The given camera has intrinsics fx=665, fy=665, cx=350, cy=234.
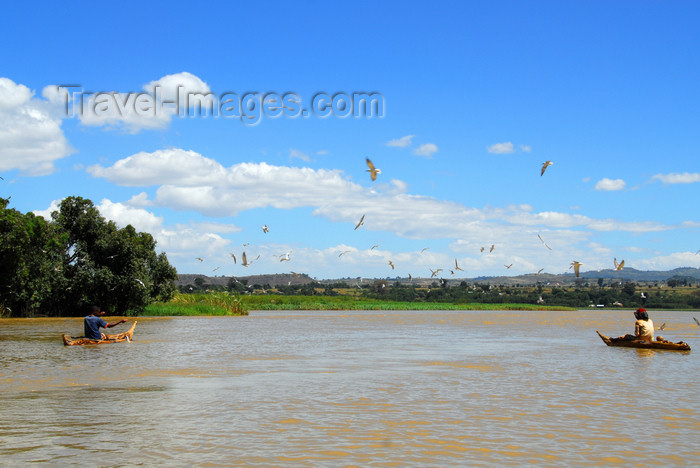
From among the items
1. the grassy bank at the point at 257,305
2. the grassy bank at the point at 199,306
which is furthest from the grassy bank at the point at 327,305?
the grassy bank at the point at 199,306

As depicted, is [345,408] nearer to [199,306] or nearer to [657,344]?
[657,344]

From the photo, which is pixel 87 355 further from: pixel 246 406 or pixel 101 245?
pixel 101 245

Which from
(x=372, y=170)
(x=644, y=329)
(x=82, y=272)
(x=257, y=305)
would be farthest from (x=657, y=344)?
(x=257, y=305)

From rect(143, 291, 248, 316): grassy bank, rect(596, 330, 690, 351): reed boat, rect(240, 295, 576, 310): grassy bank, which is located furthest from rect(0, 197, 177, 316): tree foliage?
rect(596, 330, 690, 351): reed boat

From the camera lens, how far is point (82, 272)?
166 ft

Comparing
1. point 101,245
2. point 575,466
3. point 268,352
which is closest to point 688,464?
point 575,466

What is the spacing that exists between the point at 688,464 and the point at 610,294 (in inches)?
4206

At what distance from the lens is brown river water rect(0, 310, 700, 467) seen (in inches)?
365

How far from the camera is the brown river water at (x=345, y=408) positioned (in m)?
9.28

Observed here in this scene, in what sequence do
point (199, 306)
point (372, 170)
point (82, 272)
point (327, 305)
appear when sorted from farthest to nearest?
point (327, 305) → point (199, 306) → point (82, 272) → point (372, 170)

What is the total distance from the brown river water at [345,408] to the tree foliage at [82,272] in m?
26.1

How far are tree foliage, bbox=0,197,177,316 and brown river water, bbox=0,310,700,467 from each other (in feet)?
85.7

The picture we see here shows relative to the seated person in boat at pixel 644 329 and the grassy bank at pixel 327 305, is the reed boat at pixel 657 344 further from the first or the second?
the grassy bank at pixel 327 305

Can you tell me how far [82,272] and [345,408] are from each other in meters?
42.8
